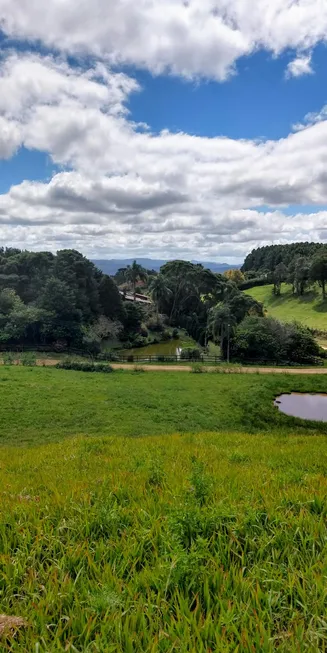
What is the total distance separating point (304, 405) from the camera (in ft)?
69.6

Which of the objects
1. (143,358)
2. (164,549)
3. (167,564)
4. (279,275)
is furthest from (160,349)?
(279,275)

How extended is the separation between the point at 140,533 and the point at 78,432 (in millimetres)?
11597

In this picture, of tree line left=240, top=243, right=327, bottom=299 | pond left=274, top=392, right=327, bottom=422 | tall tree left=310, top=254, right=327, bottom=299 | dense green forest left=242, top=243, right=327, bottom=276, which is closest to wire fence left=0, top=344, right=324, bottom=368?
pond left=274, top=392, right=327, bottom=422

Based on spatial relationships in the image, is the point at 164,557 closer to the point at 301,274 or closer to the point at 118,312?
the point at 118,312

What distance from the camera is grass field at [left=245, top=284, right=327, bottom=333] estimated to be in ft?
216

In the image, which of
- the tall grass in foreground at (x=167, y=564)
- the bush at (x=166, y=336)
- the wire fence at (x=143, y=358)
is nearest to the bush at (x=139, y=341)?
the bush at (x=166, y=336)

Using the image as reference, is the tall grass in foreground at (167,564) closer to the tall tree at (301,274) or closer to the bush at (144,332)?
the bush at (144,332)

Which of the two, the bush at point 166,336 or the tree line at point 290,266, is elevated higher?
the tree line at point 290,266

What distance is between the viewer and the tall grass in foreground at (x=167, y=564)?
2.05m

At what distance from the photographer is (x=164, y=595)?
2.37m

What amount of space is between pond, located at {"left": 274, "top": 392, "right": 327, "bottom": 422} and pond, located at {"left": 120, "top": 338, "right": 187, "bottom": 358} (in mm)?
25533

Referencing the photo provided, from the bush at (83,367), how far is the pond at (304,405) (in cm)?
1376

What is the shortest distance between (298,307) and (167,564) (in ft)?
262

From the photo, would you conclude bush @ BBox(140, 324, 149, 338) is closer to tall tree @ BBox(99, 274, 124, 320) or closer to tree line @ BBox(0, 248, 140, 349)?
tree line @ BBox(0, 248, 140, 349)
